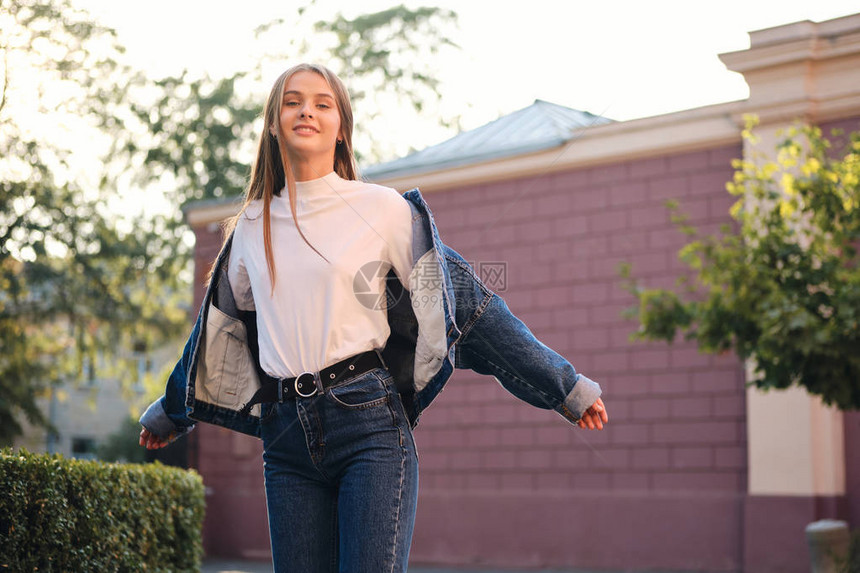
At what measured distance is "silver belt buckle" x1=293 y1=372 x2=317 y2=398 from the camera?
2.40m

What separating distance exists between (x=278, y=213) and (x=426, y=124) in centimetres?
2153

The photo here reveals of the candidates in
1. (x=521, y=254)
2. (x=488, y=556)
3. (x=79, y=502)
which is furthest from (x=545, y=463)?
(x=79, y=502)

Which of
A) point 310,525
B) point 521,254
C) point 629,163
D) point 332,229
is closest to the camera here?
point 310,525

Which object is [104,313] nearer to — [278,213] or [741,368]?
[741,368]

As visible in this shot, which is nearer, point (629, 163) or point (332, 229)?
point (332, 229)

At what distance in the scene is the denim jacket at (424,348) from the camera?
249 centimetres

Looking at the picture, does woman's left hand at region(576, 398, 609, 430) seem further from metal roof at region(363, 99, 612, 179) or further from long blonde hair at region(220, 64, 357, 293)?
metal roof at region(363, 99, 612, 179)

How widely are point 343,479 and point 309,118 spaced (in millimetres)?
904

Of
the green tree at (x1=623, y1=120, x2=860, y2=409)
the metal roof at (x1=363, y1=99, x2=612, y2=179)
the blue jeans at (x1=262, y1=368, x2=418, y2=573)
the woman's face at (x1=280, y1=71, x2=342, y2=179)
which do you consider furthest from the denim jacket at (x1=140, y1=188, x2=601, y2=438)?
the metal roof at (x1=363, y1=99, x2=612, y2=179)

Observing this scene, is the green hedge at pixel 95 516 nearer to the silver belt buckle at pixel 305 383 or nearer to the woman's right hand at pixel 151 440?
the woman's right hand at pixel 151 440

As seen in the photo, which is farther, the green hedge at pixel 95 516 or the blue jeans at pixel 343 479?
the green hedge at pixel 95 516

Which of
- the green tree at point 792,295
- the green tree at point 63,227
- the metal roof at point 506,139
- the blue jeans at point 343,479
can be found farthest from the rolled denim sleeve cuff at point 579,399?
the green tree at point 63,227

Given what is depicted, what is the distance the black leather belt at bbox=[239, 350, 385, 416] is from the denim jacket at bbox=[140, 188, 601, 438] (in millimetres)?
80

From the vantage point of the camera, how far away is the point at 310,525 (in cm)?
242
